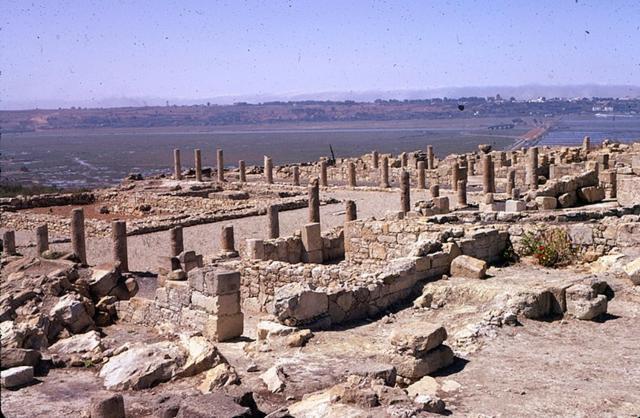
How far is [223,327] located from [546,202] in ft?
40.6

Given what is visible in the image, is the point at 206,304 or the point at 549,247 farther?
the point at 549,247

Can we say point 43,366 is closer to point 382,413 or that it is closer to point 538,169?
point 382,413

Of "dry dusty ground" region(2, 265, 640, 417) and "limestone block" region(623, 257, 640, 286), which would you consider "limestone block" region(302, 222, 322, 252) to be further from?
"limestone block" region(623, 257, 640, 286)

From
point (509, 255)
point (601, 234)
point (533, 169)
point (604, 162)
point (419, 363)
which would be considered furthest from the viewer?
point (604, 162)

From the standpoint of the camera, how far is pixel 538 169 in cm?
3353

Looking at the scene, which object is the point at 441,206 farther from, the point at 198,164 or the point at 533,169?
the point at 198,164

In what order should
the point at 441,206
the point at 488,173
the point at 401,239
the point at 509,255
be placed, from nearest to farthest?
1. the point at 509,255
2. the point at 401,239
3. the point at 441,206
4. the point at 488,173

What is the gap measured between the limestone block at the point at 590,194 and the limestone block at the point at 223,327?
1403 centimetres

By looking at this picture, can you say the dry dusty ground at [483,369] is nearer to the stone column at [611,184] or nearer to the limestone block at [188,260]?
the limestone block at [188,260]

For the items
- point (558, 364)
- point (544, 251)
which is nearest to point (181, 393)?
point (558, 364)

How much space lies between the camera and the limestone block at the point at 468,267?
1359 centimetres

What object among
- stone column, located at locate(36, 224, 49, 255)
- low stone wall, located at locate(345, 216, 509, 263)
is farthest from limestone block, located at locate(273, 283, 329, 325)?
stone column, located at locate(36, 224, 49, 255)

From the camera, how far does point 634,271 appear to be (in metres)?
12.6

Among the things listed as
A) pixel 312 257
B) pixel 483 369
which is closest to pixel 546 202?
pixel 312 257
